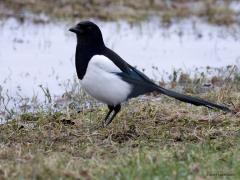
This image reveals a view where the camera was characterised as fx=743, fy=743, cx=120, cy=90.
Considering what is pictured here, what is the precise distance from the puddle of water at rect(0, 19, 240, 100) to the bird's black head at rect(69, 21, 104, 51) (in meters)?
1.99

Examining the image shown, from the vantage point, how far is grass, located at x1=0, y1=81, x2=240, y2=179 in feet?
15.0

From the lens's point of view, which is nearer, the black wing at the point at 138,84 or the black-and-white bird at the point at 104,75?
the black-and-white bird at the point at 104,75

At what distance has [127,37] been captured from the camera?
11766 mm

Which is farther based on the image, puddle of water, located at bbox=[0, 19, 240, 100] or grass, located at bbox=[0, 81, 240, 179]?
puddle of water, located at bbox=[0, 19, 240, 100]

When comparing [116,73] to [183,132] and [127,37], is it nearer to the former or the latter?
[183,132]

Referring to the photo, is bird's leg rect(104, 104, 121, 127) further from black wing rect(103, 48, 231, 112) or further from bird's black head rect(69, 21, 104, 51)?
bird's black head rect(69, 21, 104, 51)

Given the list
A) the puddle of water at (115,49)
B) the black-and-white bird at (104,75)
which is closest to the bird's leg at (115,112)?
the black-and-white bird at (104,75)

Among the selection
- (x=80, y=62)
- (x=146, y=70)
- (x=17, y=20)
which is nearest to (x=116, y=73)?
(x=80, y=62)

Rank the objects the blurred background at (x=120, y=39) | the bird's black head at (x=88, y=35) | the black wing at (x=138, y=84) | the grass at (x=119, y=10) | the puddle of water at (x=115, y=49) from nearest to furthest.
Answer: the black wing at (x=138, y=84) < the bird's black head at (x=88, y=35) < the blurred background at (x=120, y=39) < the puddle of water at (x=115, y=49) < the grass at (x=119, y=10)

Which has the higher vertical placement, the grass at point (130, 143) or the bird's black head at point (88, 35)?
the bird's black head at point (88, 35)

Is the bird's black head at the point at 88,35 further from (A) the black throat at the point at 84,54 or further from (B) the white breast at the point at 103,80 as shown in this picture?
(B) the white breast at the point at 103,80

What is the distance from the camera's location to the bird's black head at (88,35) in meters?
6.31

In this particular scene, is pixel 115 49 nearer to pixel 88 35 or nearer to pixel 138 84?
pixel 88 35

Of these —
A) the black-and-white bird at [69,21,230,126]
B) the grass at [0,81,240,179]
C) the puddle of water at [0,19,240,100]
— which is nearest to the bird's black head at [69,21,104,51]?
the black-and-white bird at [69,21,230,126]
